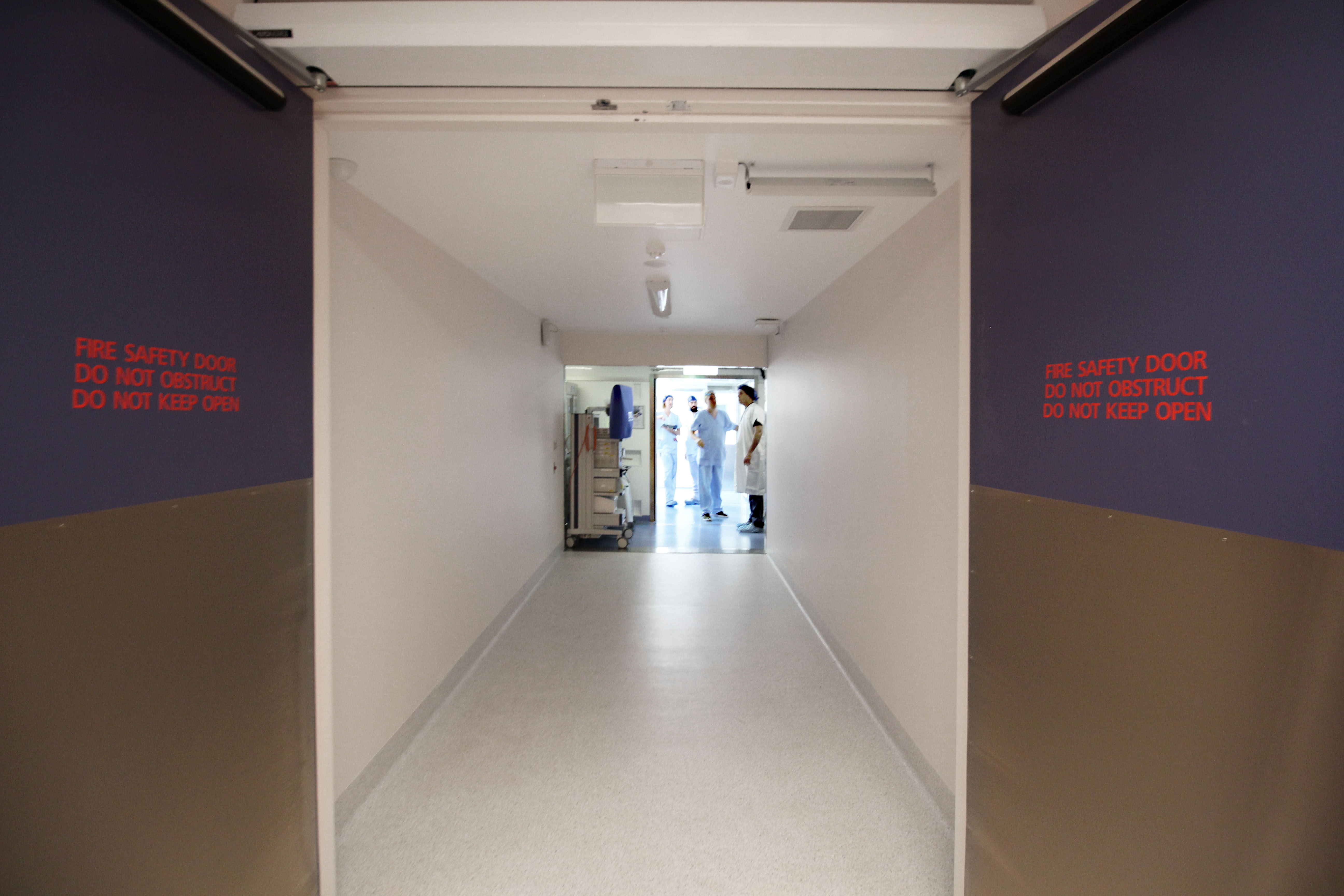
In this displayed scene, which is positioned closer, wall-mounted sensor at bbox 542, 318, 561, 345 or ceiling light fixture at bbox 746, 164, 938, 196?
ceiling light fixture at bbox 746, 164, 938, 196

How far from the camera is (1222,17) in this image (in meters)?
0.93

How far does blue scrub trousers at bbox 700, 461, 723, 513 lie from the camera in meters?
8.52

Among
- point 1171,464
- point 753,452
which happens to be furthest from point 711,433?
point 1171,464

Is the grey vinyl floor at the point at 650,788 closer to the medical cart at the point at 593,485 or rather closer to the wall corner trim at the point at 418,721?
the wall corner trim at the point at 418,721

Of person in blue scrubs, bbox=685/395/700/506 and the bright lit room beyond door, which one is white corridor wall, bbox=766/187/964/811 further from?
person in blue scrubs, bbox=685/395/700/506

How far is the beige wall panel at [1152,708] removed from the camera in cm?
84

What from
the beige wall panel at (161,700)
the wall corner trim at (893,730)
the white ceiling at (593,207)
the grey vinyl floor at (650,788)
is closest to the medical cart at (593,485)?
the white ceiling at (593,207)

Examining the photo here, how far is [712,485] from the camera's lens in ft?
28.1

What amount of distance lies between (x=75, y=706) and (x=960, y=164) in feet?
8.31

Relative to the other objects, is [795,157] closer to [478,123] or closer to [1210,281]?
[478,123]

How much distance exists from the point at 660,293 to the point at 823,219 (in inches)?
53.2

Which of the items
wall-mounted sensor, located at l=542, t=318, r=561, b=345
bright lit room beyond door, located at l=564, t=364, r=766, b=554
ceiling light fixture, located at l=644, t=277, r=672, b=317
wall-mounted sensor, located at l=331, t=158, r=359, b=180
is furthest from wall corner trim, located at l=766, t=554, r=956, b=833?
wall-mounted sensor, located at l=542, t=318, r=561, b=345

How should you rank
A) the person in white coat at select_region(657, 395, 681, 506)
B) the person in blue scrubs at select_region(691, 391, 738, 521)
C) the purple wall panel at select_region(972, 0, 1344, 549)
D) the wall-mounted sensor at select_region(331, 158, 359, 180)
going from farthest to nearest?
the person in white coat at select_region(657, 395, 681, 506)
the person in blue scrubs at select_region(691, 391, 738, 521)
the wall-mounted sensor at select_region(331, 158, 359, 180)
the purple wall panel at select_region(972, 0, 1344, 549)

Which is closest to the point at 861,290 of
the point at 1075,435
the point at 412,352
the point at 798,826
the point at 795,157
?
the point at 795,157
